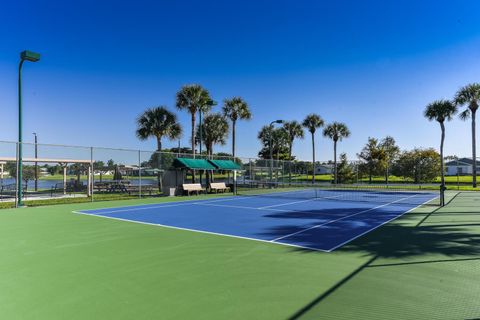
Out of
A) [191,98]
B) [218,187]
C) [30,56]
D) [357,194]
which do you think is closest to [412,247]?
[30,56]

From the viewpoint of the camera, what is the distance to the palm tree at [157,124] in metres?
36.4

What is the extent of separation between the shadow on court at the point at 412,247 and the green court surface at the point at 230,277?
0.02m

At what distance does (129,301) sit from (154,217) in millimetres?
8513

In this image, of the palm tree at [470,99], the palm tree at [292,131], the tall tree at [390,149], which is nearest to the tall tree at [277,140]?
the palm tree at [292,131]

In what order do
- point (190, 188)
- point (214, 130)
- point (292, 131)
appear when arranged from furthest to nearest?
point (292, 131) < point (214, 130) < point (190, 188)

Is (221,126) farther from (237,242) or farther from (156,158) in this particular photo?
(237,242)

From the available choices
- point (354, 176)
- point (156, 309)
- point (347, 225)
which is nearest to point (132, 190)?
point (347, 225)

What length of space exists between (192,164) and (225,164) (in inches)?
171

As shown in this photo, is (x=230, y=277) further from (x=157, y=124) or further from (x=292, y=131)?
(x=292, y=131)

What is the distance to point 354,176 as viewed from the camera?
136 ft

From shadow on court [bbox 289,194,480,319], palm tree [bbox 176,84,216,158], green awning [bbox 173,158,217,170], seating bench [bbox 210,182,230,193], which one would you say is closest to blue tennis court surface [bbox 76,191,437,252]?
shadow on court [bbox 289,194,480,319]

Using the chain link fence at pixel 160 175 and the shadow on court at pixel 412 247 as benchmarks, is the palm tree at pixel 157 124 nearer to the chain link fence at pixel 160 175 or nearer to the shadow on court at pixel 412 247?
the chain link fence at pixel 160 175

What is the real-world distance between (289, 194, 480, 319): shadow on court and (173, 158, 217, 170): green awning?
16226mm

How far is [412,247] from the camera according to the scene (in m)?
7.78
